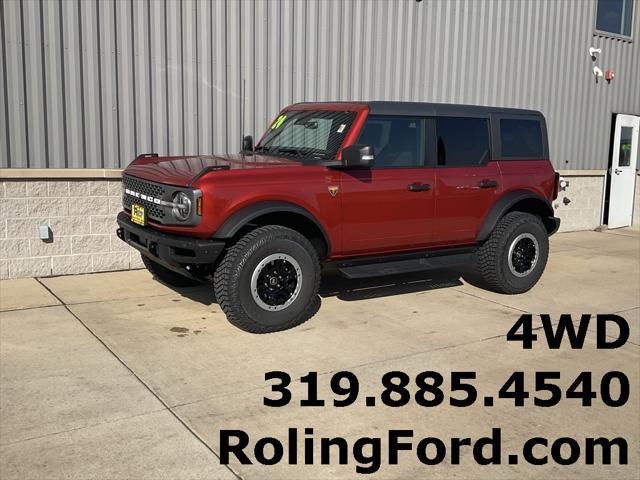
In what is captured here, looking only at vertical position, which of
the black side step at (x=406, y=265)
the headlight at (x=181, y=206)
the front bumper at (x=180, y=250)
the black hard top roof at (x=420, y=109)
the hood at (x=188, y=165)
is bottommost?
the black side step at (x=406, y=265)

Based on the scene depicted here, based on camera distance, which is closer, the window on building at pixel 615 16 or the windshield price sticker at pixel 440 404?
the windshield price sticker at pixel 440 404

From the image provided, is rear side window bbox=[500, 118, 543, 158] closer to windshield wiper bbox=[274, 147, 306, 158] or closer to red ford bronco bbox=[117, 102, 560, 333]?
red ford bronco bbox=[117, 102, 560, 333]

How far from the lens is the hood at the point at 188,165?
5308 millimetres

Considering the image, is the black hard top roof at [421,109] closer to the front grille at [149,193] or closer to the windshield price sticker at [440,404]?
the front grille at [149,193]

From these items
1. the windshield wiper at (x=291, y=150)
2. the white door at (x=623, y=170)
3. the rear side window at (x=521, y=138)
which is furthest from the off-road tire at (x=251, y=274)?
the white door at (x=623, y=170)

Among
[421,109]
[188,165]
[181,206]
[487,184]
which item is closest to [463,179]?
[487,184]

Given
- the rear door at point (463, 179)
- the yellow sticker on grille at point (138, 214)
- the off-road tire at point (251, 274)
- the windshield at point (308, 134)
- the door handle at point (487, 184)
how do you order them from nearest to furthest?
the off-road tire at point (251, 274), the yellow sticker on grille at point (138, 214), the windshield at point (308, 134), the rear door at point (463, 179), the door handle at point (487, 184)

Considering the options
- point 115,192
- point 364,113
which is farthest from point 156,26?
point 364,113

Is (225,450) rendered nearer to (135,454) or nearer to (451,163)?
(135,454)

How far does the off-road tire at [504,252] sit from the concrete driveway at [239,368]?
155 millimetres

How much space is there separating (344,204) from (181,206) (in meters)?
1.44

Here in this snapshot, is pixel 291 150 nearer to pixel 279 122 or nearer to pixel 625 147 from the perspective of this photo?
pixel 279 122

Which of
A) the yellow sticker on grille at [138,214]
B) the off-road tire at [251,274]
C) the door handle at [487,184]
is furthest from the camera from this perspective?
the door handle at [487,184]

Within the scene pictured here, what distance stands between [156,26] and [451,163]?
392 centimetres
